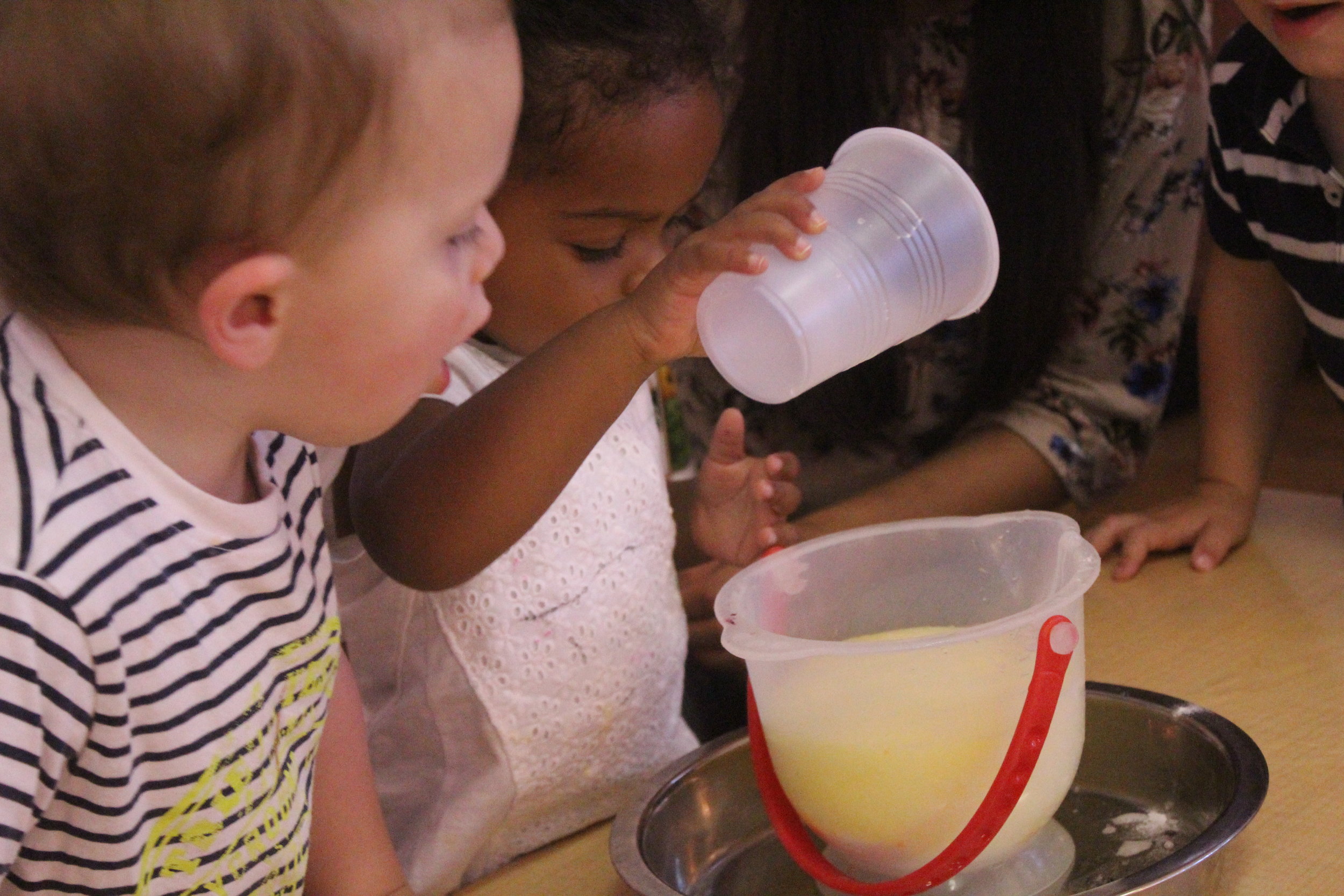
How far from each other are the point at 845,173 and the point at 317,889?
1.77 ft

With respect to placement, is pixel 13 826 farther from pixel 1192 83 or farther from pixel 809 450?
pixel 1192 83

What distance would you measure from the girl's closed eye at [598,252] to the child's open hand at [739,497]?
0.16 meters

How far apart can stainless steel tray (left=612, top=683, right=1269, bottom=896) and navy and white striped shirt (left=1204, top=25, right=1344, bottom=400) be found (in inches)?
22.0

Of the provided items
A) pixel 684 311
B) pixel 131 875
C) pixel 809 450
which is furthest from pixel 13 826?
pixel 809 450

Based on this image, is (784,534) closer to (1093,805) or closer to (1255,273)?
(1093,805)

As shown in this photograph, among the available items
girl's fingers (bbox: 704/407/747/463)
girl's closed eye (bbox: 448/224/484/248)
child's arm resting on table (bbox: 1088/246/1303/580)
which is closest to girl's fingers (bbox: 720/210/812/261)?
girl's closed eye (bbox: 448/224/484/248)

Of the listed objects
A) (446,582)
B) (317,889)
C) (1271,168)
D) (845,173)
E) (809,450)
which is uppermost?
(845,173)

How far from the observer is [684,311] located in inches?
28.7

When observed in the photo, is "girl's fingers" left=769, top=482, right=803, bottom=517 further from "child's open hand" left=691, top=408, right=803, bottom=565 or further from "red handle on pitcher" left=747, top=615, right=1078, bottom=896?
"red handle on pitcher" left=747, top=615, right=1078, bottom=896

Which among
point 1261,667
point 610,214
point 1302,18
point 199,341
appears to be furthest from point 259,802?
point 1302,18

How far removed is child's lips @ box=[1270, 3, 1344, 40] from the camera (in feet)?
3.15

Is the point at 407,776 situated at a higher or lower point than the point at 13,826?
lower

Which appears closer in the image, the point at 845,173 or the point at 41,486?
the point at 41,486

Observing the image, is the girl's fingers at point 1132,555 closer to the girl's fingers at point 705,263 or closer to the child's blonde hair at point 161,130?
the girl's fingers at point 705,263
